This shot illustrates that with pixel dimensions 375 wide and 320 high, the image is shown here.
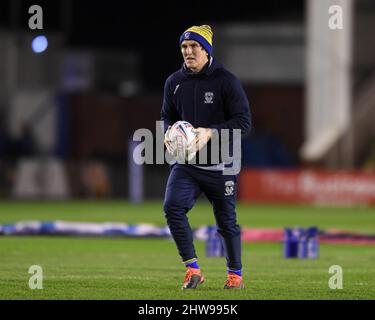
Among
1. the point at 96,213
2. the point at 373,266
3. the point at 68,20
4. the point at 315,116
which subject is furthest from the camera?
the point at 68,20

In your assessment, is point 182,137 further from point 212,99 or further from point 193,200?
point 193,200

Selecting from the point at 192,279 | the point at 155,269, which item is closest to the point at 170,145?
the point at 192,279

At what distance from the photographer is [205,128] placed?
41.4ft

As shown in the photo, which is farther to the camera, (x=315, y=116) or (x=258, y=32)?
(x=258, y=32)

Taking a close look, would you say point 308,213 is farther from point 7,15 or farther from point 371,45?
point 7,15

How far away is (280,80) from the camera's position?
164 ft

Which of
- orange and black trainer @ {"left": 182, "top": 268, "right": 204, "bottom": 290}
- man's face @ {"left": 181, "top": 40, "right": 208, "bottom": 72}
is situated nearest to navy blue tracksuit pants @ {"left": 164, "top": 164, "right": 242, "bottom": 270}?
orange and black trainer @ {"left": 182, "top": 268, "right": 204, "bottom": 290}

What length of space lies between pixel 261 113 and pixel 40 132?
886cm

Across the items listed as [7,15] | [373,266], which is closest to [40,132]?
[7,15]

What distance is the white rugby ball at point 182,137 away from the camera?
12484mm

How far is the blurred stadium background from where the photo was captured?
4184 cm

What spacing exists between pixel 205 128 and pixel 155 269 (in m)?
3.65

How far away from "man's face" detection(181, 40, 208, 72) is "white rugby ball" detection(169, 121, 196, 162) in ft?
1.98

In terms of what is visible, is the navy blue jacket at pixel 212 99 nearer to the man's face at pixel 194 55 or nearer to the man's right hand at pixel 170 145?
the man's face at pixel 194 55
